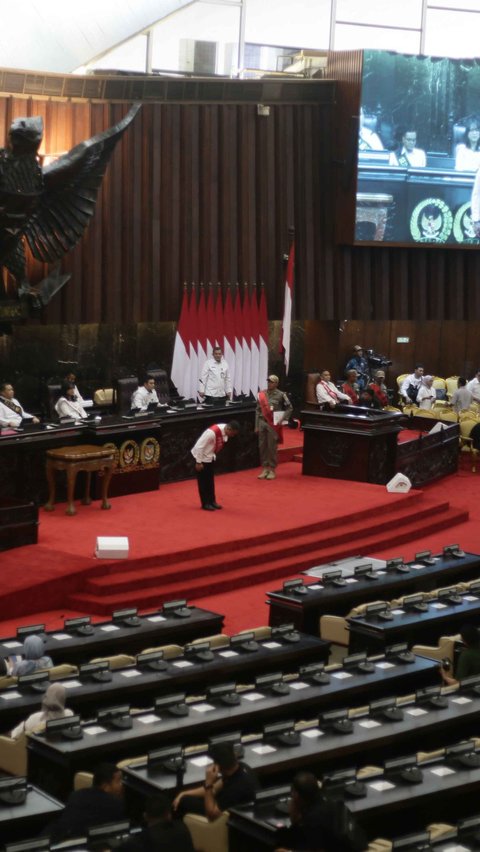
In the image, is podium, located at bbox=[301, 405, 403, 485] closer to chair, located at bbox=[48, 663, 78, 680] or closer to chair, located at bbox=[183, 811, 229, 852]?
chair, located at bbox=[48, 663, 78, 680]

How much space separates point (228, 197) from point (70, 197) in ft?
10.6

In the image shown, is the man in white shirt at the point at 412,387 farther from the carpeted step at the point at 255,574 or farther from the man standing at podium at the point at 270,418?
the carpeted step at the point at 255,574

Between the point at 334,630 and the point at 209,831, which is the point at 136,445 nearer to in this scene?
the point at 334,630

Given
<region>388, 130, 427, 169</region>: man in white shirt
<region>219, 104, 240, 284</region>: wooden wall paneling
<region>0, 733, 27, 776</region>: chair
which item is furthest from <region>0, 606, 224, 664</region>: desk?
<region>388, 130, 427, 169</region>: man in white shirt

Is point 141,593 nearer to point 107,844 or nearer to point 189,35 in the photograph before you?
point 107,844

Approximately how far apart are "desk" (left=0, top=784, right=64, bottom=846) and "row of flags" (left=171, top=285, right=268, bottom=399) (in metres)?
11.9

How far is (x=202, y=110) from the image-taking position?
18.9 metres

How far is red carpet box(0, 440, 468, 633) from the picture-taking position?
1161cm

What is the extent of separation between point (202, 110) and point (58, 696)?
41.8 feet

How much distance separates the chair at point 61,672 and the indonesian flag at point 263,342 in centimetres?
1078

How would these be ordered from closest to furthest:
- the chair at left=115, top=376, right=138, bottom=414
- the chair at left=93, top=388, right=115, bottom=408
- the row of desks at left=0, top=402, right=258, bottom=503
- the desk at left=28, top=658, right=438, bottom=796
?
1. the desk at left=28, top=658, right=438, bottom=796
2. the row of desks at left=0, top=402, right=258, bottom=503
3. the chair at left=115, top=376, right=138, bottom=414
4. the chair at left=93, top=388, right=115, bottom=408

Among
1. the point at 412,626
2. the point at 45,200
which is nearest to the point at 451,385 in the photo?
the point at 45,200

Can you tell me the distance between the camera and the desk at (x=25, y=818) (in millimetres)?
6307

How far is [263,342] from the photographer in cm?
1898
